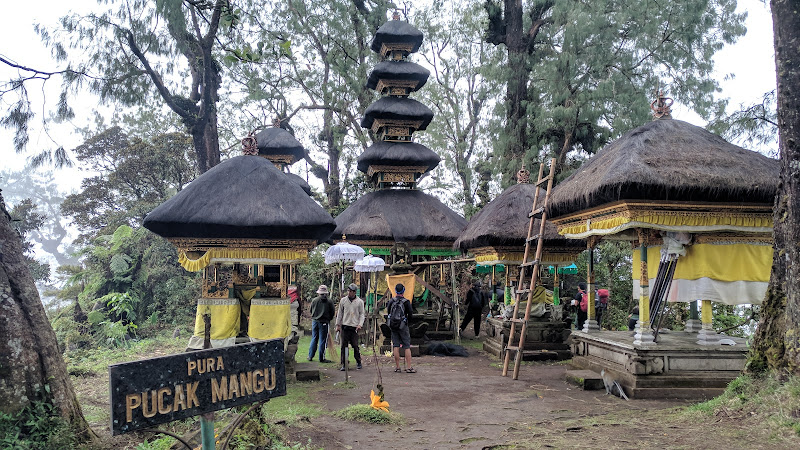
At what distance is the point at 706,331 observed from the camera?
938cm

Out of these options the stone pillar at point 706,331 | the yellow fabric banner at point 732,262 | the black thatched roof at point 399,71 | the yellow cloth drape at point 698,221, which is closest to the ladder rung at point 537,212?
the yellow cloth drape at point 698,221

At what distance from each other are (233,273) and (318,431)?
14.9 ft

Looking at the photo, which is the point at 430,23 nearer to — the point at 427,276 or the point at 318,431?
the point at 427,276

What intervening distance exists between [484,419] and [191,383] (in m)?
4.84

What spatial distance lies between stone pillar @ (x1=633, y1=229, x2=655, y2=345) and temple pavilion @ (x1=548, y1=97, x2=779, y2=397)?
2 cm

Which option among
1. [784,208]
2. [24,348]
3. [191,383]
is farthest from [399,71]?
[191,383]

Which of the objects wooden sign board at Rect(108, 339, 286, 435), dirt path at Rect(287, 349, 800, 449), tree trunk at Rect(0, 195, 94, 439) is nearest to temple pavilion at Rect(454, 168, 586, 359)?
dirt path at Rect(287, 349, 800, 449)

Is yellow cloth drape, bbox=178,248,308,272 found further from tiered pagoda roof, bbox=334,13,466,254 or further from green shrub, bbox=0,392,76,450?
tiered pagoda roof, bbox=334,13,466,254

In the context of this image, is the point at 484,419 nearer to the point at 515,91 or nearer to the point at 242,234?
the point at 242,234

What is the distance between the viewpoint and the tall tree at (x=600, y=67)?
1789 centimetres

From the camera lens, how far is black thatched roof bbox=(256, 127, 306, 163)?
64.0 ft

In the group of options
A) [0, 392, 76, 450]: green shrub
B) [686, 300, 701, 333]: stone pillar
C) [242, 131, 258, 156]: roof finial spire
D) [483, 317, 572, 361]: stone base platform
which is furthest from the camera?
[483, 317, 572, 361]: stone base platform

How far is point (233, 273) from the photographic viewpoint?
1014cm

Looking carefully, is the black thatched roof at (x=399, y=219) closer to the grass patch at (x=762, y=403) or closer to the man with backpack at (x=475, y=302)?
the man with backpack at (x=475, y=302)
